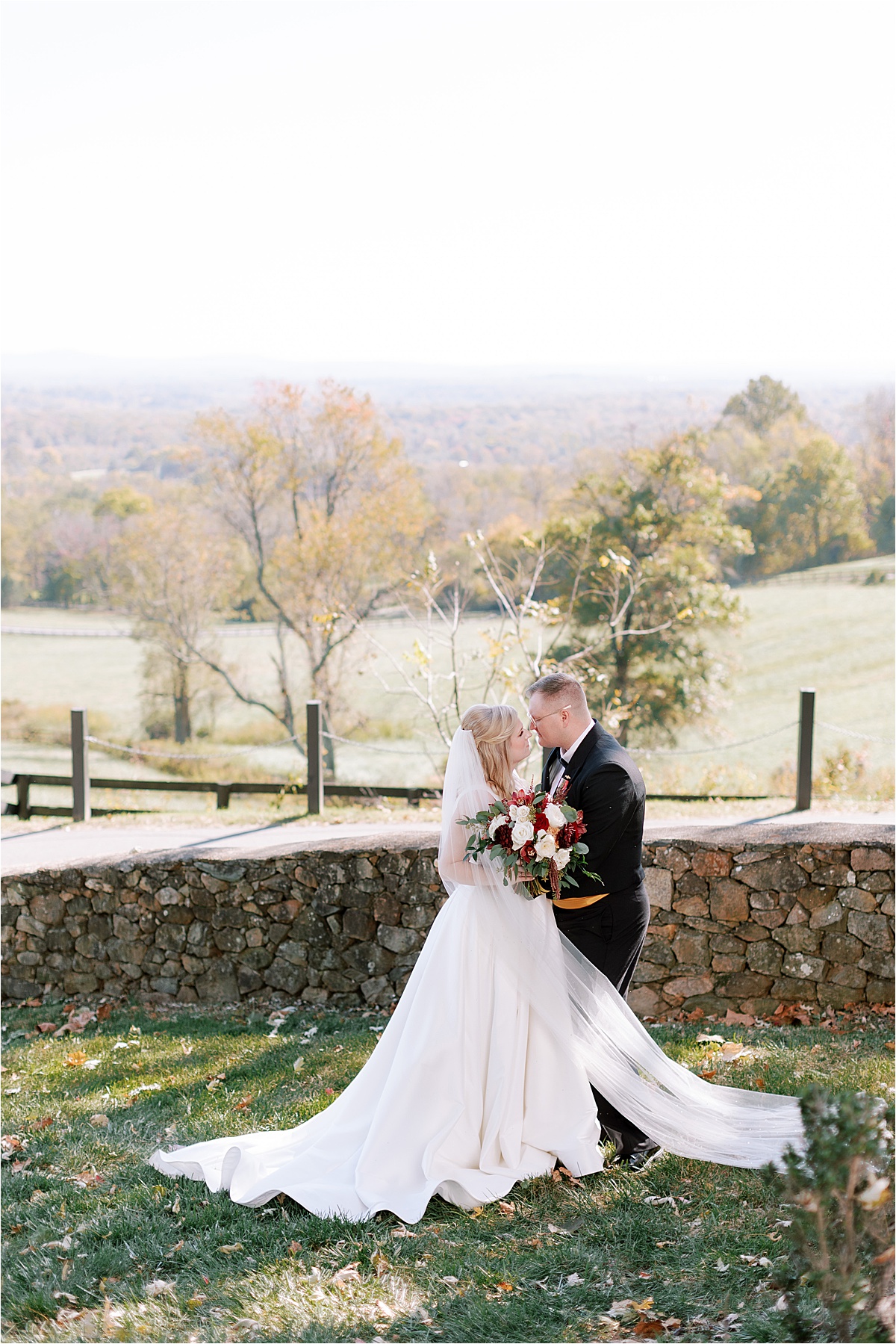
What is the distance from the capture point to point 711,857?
6629 millimetres

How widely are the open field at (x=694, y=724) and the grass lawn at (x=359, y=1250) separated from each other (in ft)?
33.6

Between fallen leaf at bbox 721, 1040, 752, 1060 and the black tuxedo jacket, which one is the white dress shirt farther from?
fallen leaf at bbox 721, 1040, 752, 1060

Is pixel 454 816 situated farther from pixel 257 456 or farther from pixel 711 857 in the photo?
pixel 257 456

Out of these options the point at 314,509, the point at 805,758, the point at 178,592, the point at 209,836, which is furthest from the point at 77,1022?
the point at 178,592

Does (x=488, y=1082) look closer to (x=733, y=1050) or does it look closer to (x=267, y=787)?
(x=733, y=1050)

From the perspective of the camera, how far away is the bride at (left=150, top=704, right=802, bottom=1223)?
427 cm

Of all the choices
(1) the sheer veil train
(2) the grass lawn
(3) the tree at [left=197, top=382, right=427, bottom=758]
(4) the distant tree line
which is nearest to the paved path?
(2) the grass lawn

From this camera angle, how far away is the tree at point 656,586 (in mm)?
20500

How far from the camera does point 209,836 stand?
34.0 ft

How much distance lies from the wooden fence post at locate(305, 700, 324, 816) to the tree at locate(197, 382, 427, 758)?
1009cm

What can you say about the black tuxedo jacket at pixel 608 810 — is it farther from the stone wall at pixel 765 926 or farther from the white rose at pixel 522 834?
the stone wall at pixel 765 926

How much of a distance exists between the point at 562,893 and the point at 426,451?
35.6 metres

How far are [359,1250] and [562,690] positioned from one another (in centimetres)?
234

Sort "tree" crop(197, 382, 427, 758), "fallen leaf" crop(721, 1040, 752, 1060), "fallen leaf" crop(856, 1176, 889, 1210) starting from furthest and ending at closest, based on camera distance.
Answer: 1. "tree" crop(197, 382, 427, 758)
2. "fallen leaf" crop(721, 1040, 752, 1060)
3. "fallen leaf" crop(856, 1176, 889, 1210)
